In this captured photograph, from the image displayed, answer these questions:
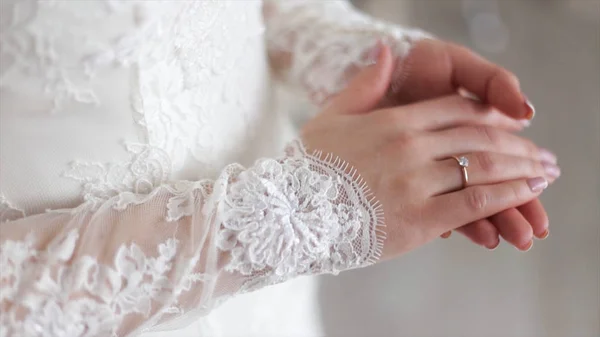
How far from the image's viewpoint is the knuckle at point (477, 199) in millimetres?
571

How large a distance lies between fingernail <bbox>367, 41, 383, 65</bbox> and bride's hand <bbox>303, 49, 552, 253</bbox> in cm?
9

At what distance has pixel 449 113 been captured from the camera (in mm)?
655

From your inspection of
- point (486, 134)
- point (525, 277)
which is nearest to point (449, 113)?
point (486, 134)

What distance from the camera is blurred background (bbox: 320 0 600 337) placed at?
1198 millimetres

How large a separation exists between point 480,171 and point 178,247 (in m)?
0.34

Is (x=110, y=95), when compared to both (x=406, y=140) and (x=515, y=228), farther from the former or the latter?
(x=515, y=228)

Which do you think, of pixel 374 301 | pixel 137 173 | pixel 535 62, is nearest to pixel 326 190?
pixel 137 173

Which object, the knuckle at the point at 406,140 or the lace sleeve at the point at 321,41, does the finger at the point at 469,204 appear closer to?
the knuckle at the point at 406,140

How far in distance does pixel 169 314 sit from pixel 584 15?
5.66ft

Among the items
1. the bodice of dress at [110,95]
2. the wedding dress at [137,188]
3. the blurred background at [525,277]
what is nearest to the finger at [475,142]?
the wedding dress at [137,188]

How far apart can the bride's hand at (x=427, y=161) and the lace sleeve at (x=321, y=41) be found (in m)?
0.11

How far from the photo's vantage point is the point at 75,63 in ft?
1.56

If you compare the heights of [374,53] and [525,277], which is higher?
[374,53]

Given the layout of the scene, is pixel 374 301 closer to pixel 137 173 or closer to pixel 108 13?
pixel 137 173
